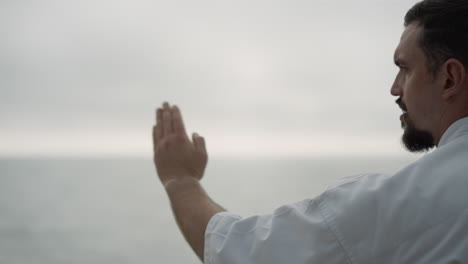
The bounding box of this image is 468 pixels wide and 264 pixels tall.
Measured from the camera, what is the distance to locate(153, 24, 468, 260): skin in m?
0.97

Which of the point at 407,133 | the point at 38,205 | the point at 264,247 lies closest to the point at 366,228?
the point at 264,247

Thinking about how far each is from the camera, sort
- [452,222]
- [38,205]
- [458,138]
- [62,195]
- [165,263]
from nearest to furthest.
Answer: [452,222] < [458,138] < [165,263] < [38,205] < [62,195]

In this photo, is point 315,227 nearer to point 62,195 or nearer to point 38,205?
point 38,205

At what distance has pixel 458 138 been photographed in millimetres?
928

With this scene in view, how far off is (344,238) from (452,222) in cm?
17

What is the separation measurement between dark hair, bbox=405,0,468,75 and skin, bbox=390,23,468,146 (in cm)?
1

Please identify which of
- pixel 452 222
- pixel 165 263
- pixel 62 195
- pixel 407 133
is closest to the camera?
pixel 452 222

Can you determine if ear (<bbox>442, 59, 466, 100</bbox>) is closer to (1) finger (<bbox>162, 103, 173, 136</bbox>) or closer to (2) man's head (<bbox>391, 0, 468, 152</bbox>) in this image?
(2) man's head (<bbox>391, 0, 468, 152</bbox>)

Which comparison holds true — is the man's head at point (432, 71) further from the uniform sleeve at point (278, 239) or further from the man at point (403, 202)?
the uniform sleeve at point (278, 239)

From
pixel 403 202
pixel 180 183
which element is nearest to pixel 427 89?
pixel 403 202

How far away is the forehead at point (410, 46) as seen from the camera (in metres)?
1.04

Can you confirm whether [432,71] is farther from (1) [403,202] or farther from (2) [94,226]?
(2) [94,226]

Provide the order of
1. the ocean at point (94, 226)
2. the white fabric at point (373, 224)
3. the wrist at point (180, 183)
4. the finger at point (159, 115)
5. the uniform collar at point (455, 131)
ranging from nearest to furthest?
1. the white fabric at point (373, 224)
2. the uniform collar at point (455, 131)
3. the wrist at point (180, 183)
4. the finger at point (159, 115)
5. the ocean at point (94, 226)

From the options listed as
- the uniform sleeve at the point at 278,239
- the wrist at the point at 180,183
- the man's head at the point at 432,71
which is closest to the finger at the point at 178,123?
the wrist at the point at 180,183
